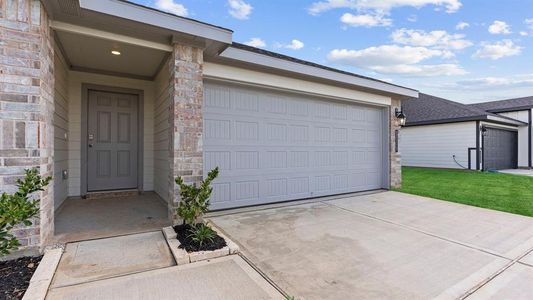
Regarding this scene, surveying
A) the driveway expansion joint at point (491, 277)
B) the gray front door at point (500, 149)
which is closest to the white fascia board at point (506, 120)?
the gray front door at point (500, 149)

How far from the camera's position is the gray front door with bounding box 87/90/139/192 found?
504cm

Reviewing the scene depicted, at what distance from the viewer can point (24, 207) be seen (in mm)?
1937

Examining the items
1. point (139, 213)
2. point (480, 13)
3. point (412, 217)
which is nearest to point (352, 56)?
point (480, 13)

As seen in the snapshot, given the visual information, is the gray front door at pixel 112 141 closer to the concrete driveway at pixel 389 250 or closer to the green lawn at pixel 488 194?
the concrete driveway at pixel 389 250

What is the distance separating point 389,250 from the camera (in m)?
2.90

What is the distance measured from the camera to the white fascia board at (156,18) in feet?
9.19

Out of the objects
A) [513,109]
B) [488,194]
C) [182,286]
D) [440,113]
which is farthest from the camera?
[513,109]

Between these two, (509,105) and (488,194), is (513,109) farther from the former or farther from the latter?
(488,194)

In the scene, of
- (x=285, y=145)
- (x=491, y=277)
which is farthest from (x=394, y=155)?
(x=491, y=277)

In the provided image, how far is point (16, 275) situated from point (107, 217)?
65.3 inches

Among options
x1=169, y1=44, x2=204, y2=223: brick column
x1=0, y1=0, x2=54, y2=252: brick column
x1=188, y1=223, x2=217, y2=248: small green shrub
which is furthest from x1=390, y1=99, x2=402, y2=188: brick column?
x1=0, y1=0, x2=54, y2=252: brick column

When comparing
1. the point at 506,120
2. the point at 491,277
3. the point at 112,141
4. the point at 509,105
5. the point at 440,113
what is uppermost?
the point at 509,105

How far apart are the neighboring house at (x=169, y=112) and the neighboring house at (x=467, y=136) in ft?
22.9

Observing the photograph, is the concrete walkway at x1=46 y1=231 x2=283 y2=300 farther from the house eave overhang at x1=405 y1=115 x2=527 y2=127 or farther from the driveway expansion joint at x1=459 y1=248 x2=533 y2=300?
the house eave overhang at x1=405 y1=115 x2=527 y2=127
